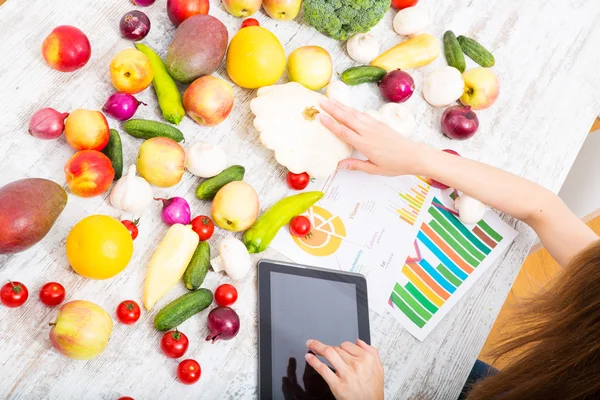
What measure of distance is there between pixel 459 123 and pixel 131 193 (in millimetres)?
746

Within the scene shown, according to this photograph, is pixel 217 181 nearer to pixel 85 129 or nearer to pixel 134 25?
pixel 85 129

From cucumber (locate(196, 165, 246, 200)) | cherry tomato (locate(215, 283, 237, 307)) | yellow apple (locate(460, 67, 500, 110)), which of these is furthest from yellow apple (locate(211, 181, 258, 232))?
yellow apple (locate(460, 67, 500, 110))

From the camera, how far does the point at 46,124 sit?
1038 millimetres

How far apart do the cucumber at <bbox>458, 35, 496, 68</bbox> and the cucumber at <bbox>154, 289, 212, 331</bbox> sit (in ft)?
2.95

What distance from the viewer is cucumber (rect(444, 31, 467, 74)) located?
4.54 ft

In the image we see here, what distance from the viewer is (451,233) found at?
1263 millimetres

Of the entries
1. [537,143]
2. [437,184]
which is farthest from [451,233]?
[537,143]

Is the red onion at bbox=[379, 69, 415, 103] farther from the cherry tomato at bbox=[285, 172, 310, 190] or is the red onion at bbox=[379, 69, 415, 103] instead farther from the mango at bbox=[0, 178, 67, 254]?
the mango at bbox=[0, 178, 67, 254]

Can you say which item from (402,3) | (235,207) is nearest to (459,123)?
(402,3)

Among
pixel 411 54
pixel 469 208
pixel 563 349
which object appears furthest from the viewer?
pixel 411 54

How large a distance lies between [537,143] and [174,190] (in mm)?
907

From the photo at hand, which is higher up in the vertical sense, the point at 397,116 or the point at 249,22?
the point at 249,22

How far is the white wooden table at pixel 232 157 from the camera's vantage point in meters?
0.96

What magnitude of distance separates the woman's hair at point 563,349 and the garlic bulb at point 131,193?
26.1 inches
